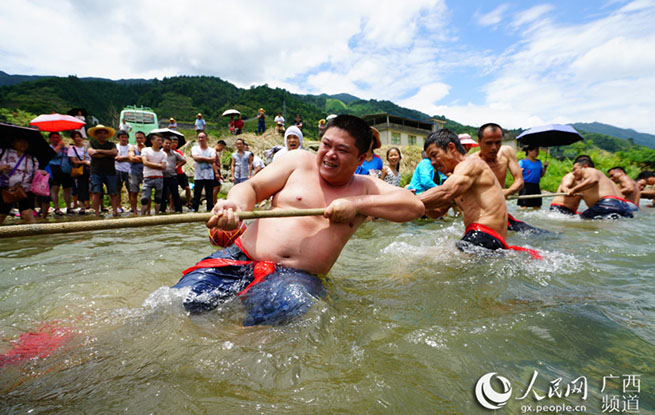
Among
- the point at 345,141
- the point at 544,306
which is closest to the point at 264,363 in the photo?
the point at 345,141

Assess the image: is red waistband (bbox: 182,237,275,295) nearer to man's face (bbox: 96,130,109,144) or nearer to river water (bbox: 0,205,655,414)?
river water (bbox: 0,205,655,414)

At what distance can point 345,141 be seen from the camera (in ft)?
7.54

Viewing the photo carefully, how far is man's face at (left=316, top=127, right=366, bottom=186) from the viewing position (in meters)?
2.30

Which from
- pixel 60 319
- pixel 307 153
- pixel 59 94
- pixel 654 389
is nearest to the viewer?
pixel 654 389

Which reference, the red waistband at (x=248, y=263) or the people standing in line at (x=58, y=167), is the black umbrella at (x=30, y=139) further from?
the red waistband at (x=248, y=263)

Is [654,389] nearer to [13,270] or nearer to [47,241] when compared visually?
[13,270]

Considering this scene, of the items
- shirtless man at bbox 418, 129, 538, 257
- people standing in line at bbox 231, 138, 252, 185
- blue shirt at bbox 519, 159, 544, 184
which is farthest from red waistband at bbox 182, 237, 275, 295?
blue shirt at bbox 519, 159, 544, 184

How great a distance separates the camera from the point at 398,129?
118 feet

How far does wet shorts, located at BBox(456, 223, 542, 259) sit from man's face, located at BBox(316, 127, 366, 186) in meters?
1.91

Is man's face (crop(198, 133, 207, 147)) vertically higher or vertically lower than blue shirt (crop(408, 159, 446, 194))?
higher

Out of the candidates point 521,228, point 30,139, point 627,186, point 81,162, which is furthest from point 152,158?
point 627,186

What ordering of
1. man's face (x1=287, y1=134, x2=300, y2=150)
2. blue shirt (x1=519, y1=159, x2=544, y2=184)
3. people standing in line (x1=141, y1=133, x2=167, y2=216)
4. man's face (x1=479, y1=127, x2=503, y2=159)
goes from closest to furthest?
man's face (x1=479, y1=127, x2=503, y2=159)
man's face (x1=287, y1=134, x2=300, y2=150)
people standing in line (x1=141, y1=133, x2=167, y2=216)
blue shirt (x1=519, y1=159, x2=544, y2=184)

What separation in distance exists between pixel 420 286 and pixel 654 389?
1.56 metres

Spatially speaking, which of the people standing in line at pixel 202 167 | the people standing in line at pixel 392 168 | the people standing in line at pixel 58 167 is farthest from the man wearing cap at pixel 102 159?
the people standing in line at pixel 392 168
